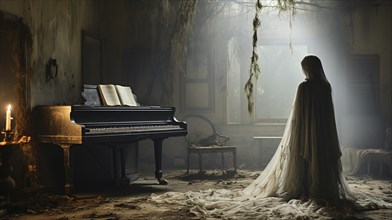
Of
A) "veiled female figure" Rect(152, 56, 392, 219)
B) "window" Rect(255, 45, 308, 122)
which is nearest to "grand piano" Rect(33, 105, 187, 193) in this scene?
"veiled female figure" Rect(152, 56, 392, 219)

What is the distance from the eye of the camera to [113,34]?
9078mm

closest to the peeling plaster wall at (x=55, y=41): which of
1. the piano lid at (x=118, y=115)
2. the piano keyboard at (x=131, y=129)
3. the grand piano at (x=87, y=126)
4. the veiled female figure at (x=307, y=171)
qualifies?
the grand piano at (x=87, y=126)

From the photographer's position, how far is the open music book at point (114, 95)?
233 inches

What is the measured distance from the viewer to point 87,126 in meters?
5.37

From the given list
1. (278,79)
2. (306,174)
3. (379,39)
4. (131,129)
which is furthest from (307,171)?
(278,79)

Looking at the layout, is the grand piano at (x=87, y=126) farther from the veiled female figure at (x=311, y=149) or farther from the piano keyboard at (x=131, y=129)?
the veiled female figure at (x=311, y=149)

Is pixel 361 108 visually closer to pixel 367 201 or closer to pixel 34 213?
pixel 367 201

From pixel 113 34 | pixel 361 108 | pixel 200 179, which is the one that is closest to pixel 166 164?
pixel 200 179

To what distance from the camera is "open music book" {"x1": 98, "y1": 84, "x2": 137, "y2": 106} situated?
233 inches

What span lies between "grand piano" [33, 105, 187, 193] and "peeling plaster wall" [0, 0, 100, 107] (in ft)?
1.33

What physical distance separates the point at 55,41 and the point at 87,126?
1.63 meters

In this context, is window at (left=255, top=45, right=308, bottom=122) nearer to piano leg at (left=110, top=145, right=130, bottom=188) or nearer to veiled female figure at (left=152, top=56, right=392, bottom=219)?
piano leg at (left=110, top=145, right=130, bottom=188)

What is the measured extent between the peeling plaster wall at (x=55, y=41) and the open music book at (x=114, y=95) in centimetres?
78

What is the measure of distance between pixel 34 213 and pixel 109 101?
1842mm
